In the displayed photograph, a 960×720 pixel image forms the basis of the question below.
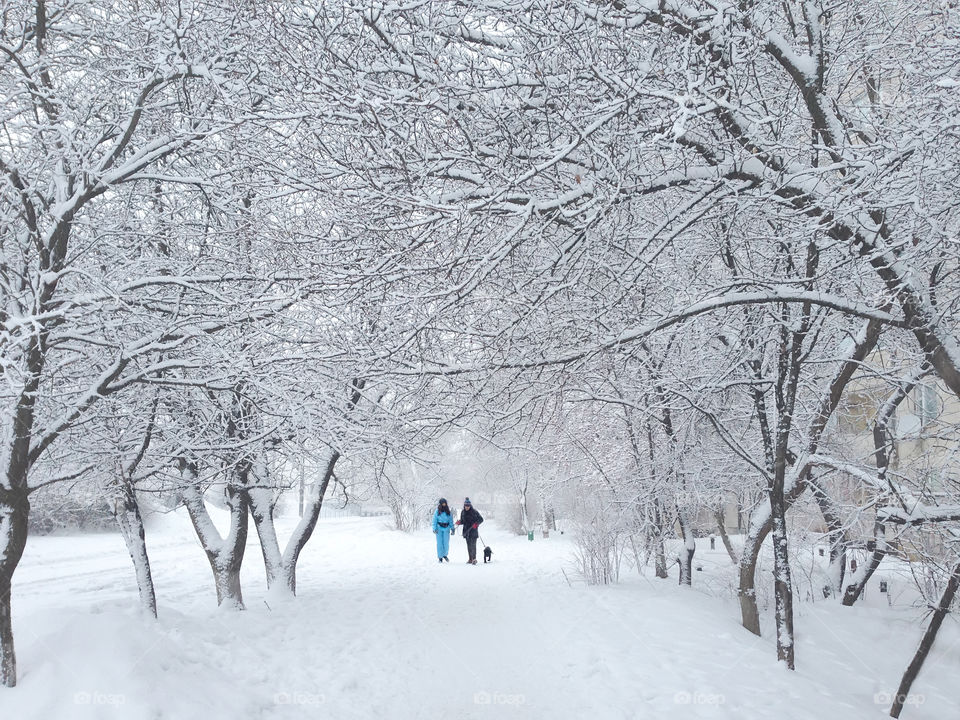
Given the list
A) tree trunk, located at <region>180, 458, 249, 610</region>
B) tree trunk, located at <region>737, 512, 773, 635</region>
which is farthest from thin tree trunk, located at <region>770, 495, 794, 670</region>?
tree trunk, located at <region>180, 458, 249, 610</region>

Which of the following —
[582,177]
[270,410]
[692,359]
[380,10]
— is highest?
[380,10]

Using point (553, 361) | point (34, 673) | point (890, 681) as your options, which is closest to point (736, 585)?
point (890, 681)

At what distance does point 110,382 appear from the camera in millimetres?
5352

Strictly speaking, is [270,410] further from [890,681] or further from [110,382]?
[890,681]

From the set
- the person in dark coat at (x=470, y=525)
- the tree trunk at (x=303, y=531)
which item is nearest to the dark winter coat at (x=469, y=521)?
the person in dark coat at (x=470, y=525)

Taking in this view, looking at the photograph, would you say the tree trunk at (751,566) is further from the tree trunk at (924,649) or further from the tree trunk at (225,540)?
the tree trunk at (225,540)

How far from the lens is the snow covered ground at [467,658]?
5.16m

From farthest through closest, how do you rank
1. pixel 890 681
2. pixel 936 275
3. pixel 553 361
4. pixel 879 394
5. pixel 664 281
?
1. pixel 879 394
2. pixel 890 681
3. pixel 664 281
4. pixel 936 275
5. pixel 553 361

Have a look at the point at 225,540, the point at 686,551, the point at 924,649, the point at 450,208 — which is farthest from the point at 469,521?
the point at 450,208

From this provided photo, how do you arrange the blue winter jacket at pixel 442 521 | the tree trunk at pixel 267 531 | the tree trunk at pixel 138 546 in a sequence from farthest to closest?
the blue winter jacket at pixel 442 521
the tree trunk at pixel 267 531
the tree trunk at pixel 138 546

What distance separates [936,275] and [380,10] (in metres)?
4.72

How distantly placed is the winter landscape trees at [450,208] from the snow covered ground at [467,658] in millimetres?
650

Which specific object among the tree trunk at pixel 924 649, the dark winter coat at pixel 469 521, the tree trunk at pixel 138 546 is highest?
the tree trunk at pixel 138 546

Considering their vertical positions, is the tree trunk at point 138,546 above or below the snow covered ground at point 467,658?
above
